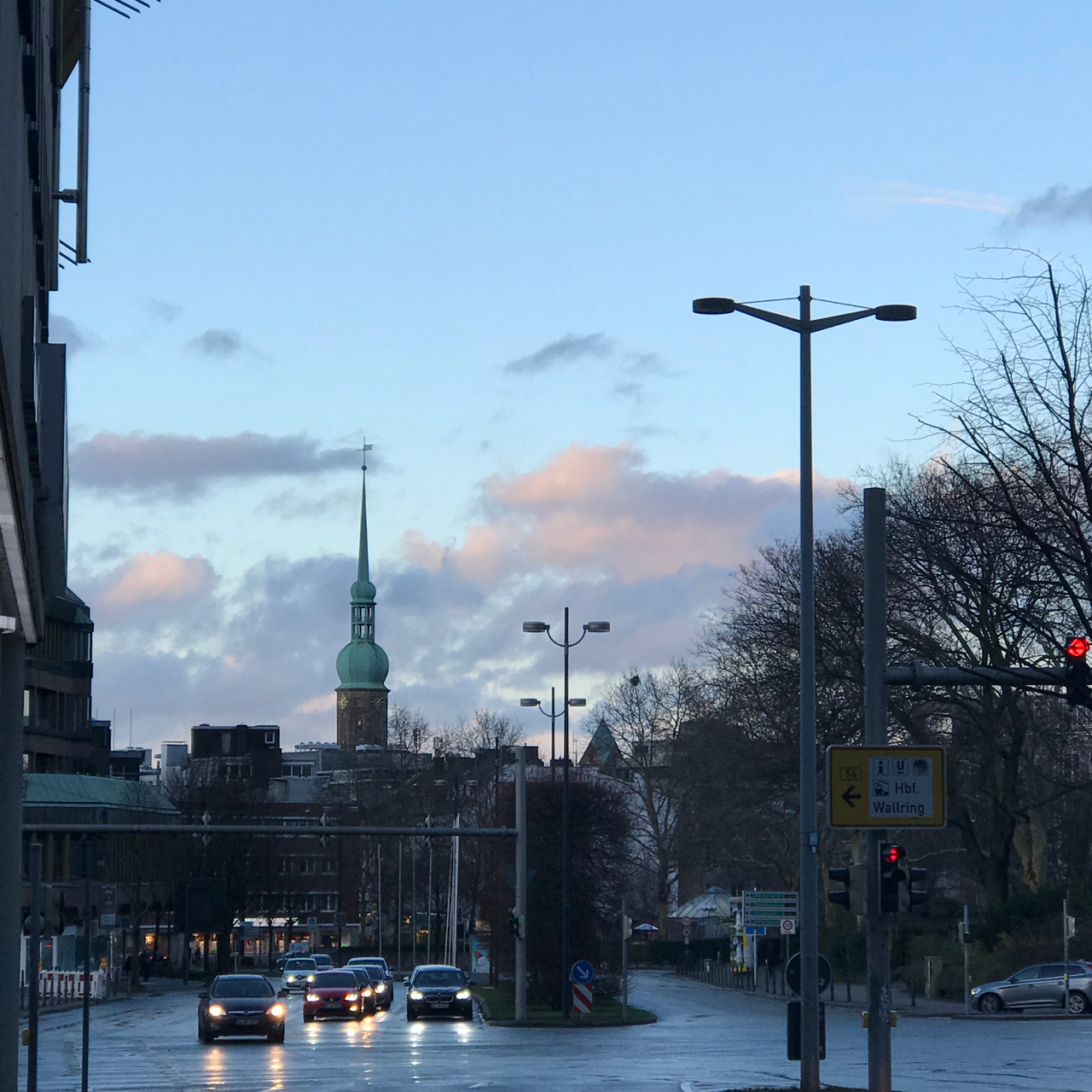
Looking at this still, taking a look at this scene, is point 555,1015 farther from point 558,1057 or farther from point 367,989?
point 558,1057

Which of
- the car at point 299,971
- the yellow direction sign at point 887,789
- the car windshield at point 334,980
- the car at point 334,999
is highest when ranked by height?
the yellow direction sign at point 887,789

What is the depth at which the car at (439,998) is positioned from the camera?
50875 millimetres

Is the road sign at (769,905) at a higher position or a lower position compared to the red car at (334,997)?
higher

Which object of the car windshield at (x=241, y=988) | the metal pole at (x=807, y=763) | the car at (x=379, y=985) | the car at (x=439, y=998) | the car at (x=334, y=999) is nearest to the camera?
the metal pole at (x=807, y=763)

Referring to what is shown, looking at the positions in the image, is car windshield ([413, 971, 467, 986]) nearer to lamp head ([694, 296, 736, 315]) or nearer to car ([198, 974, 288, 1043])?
car ([198, 974, 288, 1043])

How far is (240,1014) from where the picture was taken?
40312 mm

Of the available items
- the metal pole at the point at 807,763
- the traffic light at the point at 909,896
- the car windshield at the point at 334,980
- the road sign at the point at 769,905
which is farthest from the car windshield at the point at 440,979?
the traffic light at the point at 909,896

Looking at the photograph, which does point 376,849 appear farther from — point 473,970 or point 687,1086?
point 687,1086

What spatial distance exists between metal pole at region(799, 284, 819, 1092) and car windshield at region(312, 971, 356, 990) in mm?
31418

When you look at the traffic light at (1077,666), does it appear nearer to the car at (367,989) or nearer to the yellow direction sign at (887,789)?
the yellow direction sign at (887,789)

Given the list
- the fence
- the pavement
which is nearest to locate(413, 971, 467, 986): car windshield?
the pavement

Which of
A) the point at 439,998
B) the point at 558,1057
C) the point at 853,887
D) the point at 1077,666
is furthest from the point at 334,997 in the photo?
the point at 1077,666

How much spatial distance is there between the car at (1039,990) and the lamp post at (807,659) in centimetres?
2694

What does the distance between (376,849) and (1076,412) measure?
105 meters
